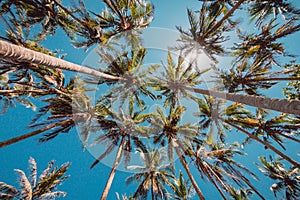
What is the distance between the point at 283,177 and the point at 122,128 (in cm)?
817

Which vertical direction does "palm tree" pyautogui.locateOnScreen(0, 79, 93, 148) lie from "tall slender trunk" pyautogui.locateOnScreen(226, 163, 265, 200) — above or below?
above

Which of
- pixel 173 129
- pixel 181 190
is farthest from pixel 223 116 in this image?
pixel 181 190

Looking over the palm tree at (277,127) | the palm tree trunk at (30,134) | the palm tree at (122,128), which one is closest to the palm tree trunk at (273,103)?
the palm tree at (277,127)

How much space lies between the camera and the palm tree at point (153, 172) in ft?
37.1

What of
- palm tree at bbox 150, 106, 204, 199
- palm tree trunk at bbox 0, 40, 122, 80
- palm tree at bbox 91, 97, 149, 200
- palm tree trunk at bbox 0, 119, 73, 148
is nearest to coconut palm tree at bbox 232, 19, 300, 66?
palm tree at bbox 150, 106, 204, 199

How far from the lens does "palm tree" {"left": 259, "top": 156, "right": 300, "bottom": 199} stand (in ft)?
27.2

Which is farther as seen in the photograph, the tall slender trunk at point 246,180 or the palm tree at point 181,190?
the palm tree at point 181,190

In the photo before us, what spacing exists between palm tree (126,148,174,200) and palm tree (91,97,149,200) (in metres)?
1.09

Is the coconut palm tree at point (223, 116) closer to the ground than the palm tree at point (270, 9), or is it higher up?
closer to the ground

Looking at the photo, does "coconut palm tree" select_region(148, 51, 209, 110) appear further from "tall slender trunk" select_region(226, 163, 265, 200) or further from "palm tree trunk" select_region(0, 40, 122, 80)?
"palm tree trunk" select_region(0, 40, 122, 80)

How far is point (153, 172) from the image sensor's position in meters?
11.9

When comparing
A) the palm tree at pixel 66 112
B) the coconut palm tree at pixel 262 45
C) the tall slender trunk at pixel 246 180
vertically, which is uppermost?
the coconut palm tree at pixel 262 45

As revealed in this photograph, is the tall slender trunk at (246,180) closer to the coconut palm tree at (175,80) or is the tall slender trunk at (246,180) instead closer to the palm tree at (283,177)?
the palm tree at (283,177)

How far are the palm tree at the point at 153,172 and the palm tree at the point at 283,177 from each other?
517 centimetres
